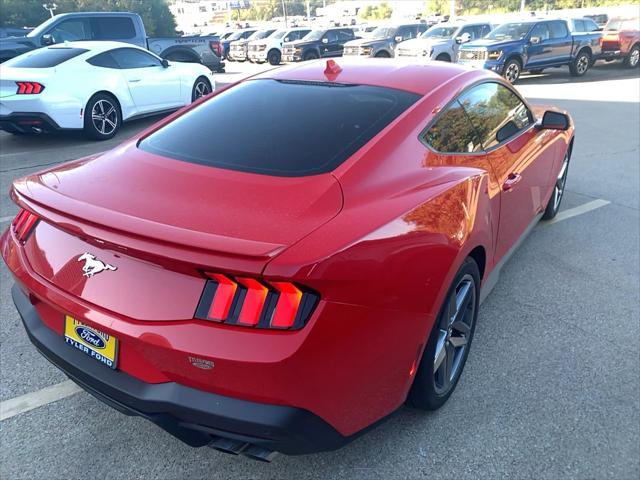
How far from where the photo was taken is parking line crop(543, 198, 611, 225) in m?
4.94

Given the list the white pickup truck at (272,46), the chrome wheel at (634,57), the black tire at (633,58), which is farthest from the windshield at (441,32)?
the white pickup truck at (272,46)

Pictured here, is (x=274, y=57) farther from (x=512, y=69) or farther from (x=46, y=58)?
(x=46, y=58)

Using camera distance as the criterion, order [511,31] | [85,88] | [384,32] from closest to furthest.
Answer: [85,88]
[511,31]
[384,32]

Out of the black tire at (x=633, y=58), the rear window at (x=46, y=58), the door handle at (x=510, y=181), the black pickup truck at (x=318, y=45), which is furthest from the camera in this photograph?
the black pickup truck at (x=318, y=45)

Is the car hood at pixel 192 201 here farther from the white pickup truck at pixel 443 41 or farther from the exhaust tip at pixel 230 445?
the white pickup truck at pixel 443 41

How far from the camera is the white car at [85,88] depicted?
23.4 feet

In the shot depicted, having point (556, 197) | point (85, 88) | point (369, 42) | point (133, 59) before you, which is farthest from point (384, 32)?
point (556, 197)

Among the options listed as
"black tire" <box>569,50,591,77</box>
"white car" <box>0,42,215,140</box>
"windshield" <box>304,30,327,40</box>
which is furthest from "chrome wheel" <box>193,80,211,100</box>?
"windshield" <box>304,30,327,40</box>

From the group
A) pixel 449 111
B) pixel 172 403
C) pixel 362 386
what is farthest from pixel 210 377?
pixel 449 111

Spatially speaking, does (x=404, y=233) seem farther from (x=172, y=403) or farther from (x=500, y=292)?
(x=500, y=292)

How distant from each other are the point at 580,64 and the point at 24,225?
18.2m

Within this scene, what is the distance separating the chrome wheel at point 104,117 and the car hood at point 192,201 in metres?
6.19

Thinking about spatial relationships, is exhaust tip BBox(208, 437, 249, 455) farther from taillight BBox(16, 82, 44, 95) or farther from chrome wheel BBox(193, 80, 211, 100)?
chrome wheel BBox(193, 80, 211, 100)

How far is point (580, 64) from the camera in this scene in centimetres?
1661
